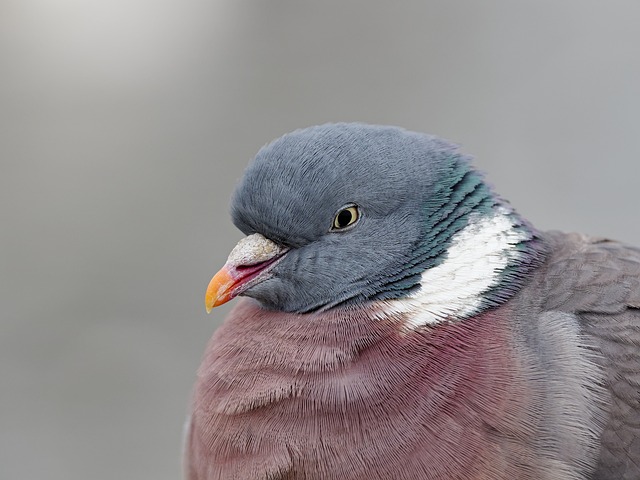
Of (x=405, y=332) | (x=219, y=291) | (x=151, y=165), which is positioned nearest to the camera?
→ (x=405, y=332)

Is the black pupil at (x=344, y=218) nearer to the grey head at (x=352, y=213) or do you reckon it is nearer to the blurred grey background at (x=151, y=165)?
the grey head at (x=352, y=213)

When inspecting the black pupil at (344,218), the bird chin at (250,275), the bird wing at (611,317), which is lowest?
the bird wing at (611,317)

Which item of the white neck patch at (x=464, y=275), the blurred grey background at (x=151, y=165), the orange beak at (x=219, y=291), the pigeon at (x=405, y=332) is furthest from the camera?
the blurred grey background at (x=151, y=165)

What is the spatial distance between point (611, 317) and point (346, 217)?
85 cm

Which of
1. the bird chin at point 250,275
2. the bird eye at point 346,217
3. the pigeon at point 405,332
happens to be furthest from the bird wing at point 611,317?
the bird chin at point 250,275

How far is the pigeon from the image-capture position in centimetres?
220

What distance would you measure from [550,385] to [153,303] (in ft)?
11.9

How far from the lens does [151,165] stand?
5418 mm

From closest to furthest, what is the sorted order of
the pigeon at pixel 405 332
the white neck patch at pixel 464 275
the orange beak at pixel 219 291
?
the pigeon at pixel 405 332, the white neck patch at pixel 464 275, the orange beak at pixel 219 291

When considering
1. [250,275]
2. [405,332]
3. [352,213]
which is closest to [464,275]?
[405,332]

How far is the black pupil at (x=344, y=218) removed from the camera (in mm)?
2562

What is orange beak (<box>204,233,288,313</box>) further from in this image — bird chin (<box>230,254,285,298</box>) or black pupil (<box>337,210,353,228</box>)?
black pupil (<box>337,210,353,228</box>)

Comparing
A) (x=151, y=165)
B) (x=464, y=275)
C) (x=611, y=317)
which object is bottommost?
(x=611, y=317)

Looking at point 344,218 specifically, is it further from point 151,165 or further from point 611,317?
point 151,165
